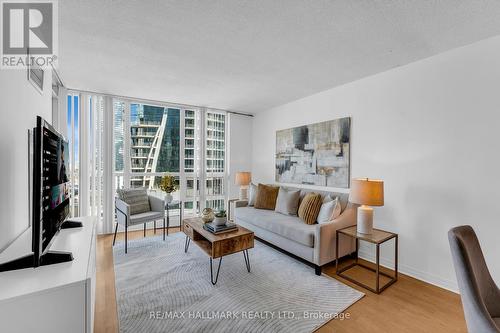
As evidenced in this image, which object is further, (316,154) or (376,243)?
(316,154)

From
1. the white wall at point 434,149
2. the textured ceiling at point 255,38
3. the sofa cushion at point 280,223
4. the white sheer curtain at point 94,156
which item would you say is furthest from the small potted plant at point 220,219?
the white sheer curtain at point 94,156

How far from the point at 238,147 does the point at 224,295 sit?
3422 mm

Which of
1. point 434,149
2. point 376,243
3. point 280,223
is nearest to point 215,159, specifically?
point 280,223

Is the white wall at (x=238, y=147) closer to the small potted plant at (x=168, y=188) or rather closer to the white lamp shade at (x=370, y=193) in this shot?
the small potted plant at (x=168, y=188)

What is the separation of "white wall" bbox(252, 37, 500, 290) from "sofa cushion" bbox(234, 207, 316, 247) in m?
0.98

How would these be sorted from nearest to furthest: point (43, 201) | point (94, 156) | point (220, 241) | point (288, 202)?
point (43, 201)
point (220, 241)
point (288, 202)
point (94, 156)

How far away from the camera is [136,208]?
358 cm

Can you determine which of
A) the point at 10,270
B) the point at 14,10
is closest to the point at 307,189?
the point at 10,270

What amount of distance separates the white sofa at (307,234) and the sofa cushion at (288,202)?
9cm

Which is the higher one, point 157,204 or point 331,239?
point 157,204

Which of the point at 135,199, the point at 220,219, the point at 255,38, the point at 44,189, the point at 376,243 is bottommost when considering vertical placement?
the point at 376,243

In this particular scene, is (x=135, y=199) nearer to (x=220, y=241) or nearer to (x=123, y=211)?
(x=123, y=211)

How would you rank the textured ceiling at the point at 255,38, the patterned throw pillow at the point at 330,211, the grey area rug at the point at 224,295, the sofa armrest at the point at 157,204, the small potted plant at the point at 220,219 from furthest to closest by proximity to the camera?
the sofa armrest at the point at 157,204
the patterned throw pillow at the point at 330,211
the small potted plant at the point at 220,219
the grey area rug at the point at 224,295
the textured ceiling at the point at 255,38

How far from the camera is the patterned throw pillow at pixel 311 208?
10.2ft
